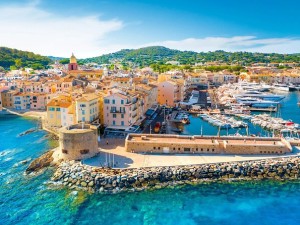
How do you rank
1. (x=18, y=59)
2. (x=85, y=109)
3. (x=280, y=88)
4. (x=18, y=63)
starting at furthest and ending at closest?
(x=18, y=59), (x=18, y=63), (x=280, y=88), (x=85, y=109)

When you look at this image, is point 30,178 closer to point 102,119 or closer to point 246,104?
point 102,119

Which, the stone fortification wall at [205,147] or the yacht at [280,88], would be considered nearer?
the stone fortification wall at [205,147]

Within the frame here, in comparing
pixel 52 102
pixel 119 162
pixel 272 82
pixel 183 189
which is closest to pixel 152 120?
pixel 52 102

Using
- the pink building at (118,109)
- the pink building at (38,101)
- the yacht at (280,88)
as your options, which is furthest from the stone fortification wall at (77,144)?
the yacht at (280,88)

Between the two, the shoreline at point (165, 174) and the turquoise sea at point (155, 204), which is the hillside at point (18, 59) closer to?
the shoreline at point (165, 174)

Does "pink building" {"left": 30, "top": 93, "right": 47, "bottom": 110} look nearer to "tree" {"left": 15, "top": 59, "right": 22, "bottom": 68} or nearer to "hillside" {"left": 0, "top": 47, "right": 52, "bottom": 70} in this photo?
"hillside" {"left": 0, "top": 47, "right": 52, "bottom": 70}

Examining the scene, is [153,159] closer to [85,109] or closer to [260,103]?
[85,109]

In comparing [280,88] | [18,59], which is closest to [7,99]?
[18,59]
